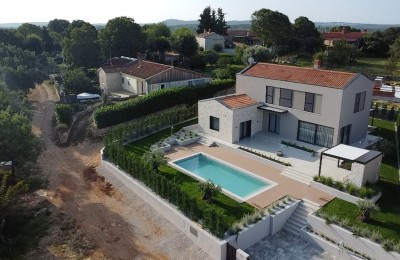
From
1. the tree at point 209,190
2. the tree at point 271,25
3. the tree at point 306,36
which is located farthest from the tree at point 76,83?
the tree at point 306,36

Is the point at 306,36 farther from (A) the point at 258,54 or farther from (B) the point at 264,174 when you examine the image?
(B) the point at 264,174

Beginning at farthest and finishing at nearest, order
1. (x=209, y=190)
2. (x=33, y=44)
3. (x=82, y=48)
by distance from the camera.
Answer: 1. (x=33, y=44)
2. (x=82, y=48)
3. (x=209, y=190)

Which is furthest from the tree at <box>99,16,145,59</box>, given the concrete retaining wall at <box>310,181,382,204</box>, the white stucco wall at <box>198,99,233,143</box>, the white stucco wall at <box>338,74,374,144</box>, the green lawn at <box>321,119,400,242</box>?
the green lawn at <box>321,119,400,242</box>

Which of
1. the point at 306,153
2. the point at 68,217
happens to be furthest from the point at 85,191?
the point at 306,153

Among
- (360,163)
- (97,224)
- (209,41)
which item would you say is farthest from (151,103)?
(209,41)

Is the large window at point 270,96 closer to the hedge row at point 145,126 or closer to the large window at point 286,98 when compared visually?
the large window at point 286,98

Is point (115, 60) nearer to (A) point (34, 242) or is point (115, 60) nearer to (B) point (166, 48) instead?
(B) point (166, 48)

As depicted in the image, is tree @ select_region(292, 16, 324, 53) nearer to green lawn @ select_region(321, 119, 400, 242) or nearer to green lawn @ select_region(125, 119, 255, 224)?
green lawn @ select_region(125, 119, 255, 224)
